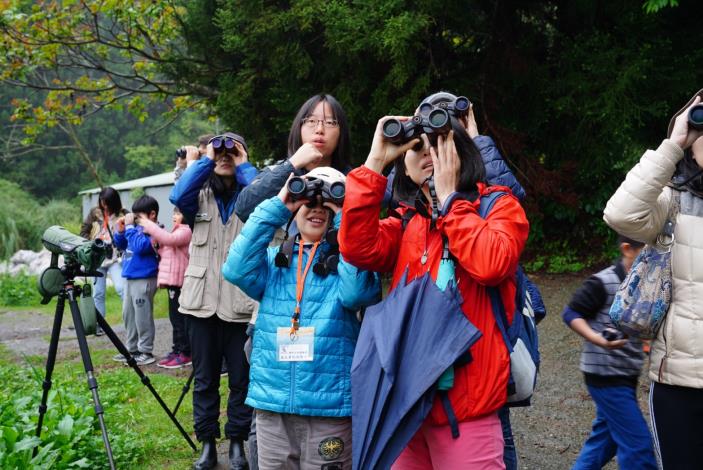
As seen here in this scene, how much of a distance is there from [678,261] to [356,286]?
1.22m

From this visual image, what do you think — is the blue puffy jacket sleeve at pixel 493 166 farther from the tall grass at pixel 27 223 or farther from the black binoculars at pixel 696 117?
the tall grass at pixel 27 223

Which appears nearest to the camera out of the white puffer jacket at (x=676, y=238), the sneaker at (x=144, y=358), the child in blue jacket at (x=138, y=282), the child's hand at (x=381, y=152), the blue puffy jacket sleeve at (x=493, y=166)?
the white puffer jacket at (x=676, y=238)

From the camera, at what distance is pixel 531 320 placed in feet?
8.70

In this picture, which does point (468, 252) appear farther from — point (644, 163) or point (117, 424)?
point (117, 424)

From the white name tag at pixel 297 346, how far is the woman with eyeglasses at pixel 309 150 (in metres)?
0.77

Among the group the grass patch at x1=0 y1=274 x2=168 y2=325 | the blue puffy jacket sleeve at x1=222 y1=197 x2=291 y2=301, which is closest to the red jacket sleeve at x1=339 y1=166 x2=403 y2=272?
the blue puffy jacket sleeve at x1=222 y1=197 x2=291 y2=301

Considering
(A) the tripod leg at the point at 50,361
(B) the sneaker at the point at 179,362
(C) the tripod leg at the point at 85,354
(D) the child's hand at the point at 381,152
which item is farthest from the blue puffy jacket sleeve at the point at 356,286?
(B) the sneaker at the point at 179,362

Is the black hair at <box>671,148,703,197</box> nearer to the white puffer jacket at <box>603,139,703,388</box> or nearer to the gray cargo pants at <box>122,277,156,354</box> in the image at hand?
the white puffer jacket at <box>603,139,703,388</box>

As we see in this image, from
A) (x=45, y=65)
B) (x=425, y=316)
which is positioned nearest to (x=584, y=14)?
(x=425, y=316)

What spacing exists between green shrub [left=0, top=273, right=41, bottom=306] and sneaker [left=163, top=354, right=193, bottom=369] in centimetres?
938

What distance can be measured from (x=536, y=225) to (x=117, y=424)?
22.3ft

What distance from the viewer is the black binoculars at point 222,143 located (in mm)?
4020

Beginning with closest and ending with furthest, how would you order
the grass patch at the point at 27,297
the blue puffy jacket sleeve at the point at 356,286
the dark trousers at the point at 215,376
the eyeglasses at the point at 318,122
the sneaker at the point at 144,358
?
the blue puffy jacket sleeve at the point at 356,286 < the eyeglasses at the point at 318,122 < the dark trousers at the point at 215,376 < the sneaker at the point at 144,358 < the grass patch at the point at 27,297

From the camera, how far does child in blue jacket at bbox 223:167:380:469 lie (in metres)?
2.89
